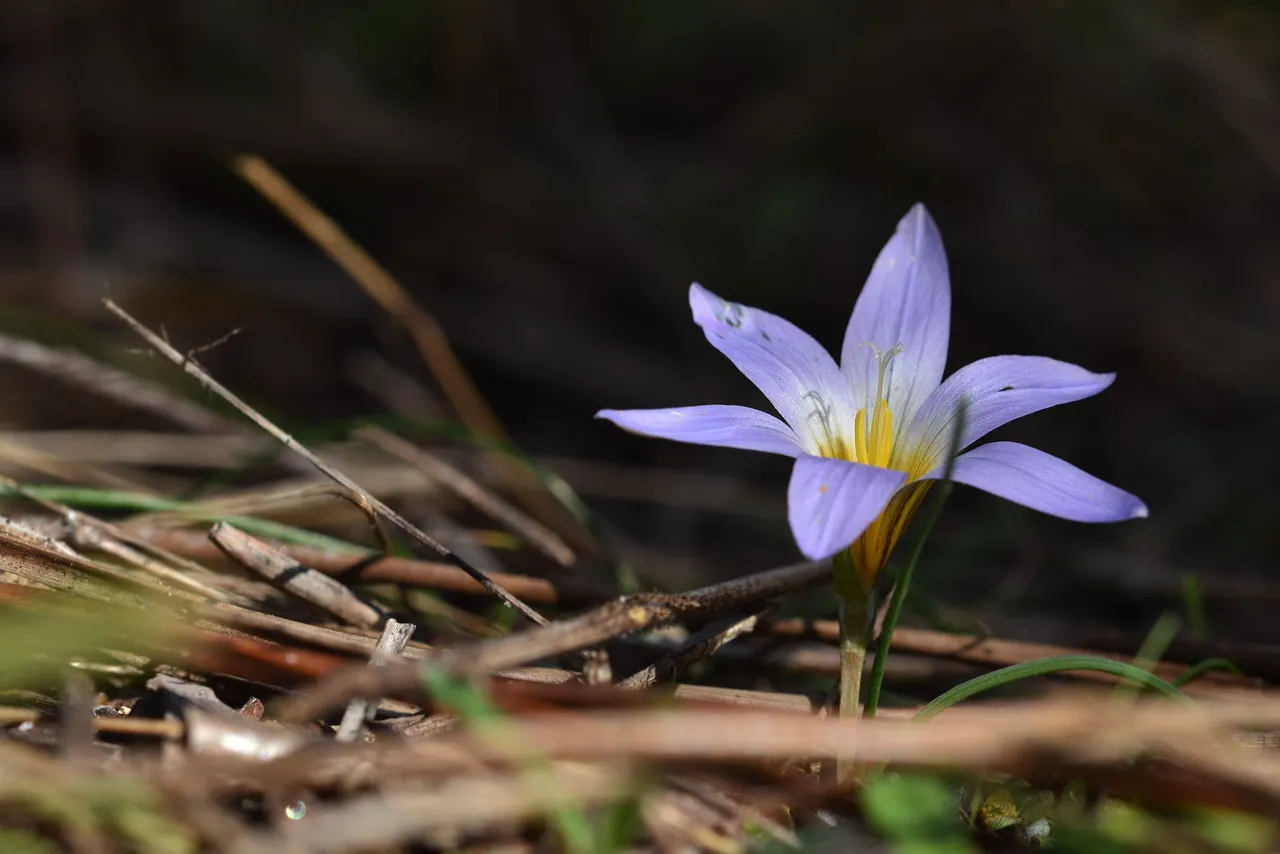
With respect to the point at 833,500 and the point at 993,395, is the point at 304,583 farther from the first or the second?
the point at 993,395

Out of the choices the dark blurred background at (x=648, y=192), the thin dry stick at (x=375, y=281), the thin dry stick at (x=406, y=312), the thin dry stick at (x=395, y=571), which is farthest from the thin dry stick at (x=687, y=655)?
the dark blurred background at (x=648, y=192)

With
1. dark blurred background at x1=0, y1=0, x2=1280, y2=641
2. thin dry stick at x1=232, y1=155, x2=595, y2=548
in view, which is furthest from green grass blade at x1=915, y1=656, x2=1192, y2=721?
dark blurred background at x1=0, y1=0, x2=1280, y2=641

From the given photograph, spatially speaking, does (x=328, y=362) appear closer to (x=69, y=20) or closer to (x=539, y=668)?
(x=69, y=20)

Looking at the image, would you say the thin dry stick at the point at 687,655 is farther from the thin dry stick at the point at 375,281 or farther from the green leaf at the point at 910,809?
the thin dry stick at the point at 375,281

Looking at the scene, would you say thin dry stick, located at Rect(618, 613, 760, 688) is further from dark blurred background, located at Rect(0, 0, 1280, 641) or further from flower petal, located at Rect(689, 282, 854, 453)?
dark blurred background, located at Rect(0, 0, 1280, 641)

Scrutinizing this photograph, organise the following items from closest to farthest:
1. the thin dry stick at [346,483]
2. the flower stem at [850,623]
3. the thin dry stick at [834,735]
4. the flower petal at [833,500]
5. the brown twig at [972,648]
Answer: the thin dry stick at [834,735], the flower petal at [833,500], the flower stem at [850,623], the thin dry stick at [346,483], the brown twig at [972,648]

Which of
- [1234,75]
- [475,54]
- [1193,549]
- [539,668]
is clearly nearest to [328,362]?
[475,54]
